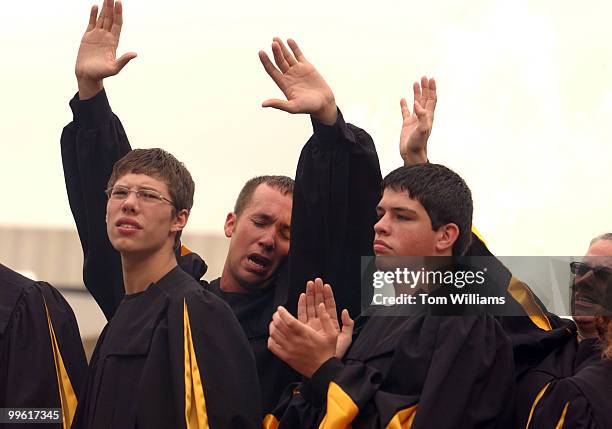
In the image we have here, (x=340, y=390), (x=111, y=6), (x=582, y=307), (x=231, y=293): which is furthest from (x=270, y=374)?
(x=111, y=6)

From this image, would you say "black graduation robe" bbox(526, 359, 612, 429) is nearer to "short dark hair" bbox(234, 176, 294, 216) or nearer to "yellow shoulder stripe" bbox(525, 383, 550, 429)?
"yellow shoulder stripe" bbox(525, 383, 550, 429)

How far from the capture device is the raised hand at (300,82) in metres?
6.44

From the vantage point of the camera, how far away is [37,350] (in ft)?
20.7

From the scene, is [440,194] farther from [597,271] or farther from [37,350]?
[37,350]

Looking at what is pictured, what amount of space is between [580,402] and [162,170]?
2.38 meters

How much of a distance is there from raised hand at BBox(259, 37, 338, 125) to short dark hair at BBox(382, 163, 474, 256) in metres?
0.63

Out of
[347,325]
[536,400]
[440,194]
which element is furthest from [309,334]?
[536,400]

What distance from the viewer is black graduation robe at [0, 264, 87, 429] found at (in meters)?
6.20

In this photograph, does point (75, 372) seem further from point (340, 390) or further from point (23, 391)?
point (340, 390)

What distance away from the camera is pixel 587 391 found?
17.2ft

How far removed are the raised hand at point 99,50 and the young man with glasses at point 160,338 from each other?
573mm

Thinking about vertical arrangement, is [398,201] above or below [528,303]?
above

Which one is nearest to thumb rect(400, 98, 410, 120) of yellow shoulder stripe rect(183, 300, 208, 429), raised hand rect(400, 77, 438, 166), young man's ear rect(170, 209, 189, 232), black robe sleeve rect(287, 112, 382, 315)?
raised hand rect(400, 77, 438, 166)

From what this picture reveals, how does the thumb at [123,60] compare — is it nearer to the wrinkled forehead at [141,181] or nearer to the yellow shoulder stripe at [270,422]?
the wrinkled forehead at [141,181]
